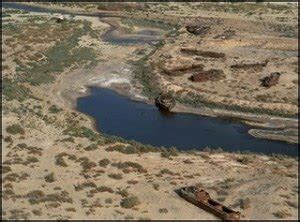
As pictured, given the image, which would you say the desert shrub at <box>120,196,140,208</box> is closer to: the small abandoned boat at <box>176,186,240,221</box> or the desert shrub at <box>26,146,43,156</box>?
the small abandoned boat at <box>176,186,240,221</box>

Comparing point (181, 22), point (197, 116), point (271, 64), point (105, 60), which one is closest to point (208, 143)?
point (197, 116)

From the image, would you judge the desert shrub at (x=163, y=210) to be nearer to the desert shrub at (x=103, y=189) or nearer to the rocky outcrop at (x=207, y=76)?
the desert shrub at (x=103, y=189)

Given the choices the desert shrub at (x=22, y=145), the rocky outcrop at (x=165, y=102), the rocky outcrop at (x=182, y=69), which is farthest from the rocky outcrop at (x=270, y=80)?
the desert shrub at (x=22, y=145)

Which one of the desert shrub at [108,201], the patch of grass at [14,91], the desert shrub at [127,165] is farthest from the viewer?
the patch of grass at [14,91]

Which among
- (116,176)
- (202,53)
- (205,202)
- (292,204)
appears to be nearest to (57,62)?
(202,53)

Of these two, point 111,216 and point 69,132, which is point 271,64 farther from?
point 111,216

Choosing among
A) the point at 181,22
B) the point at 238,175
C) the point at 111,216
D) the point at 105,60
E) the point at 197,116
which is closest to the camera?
the point at 111,216
